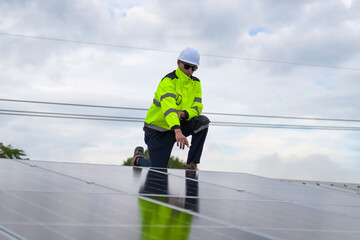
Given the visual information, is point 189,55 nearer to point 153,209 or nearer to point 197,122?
point 197,122

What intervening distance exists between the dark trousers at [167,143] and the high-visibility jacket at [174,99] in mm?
156

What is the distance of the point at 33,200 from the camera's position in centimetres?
388

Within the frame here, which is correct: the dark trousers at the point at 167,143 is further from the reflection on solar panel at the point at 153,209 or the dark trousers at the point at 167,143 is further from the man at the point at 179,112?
the reflection on solar panel at the point at 153,209

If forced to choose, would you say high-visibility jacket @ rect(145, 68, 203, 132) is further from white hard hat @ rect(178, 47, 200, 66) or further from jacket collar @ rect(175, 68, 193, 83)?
white hard hat @ rect(178, 47, 200, 66)

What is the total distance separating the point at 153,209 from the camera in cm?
383

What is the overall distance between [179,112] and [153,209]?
5210 mm

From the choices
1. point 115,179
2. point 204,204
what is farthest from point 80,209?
point 115,179

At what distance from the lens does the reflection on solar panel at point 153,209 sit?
3.06m

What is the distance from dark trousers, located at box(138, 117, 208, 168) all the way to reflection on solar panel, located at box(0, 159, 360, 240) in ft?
8.91

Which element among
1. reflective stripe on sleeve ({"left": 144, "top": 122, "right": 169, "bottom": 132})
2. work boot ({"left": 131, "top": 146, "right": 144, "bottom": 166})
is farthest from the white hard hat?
work boot ({"left": 131, "top": 146, "right": 144, "bottom": 166})

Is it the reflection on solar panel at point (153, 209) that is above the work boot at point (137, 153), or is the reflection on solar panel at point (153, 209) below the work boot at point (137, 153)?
below

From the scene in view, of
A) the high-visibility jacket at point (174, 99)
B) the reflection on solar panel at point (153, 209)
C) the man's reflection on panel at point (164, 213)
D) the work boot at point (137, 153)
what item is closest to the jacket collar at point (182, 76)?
the high-visibility jacket at point (174, 99)

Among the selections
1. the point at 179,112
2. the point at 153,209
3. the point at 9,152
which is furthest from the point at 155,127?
the point at 9,152

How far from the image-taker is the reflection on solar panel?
3061 millimetres
